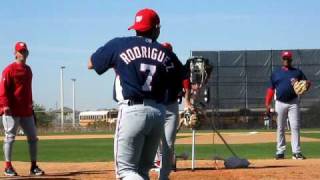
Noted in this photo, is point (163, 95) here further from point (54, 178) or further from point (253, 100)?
point (253, 100)

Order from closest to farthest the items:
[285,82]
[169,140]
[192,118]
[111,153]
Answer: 1. [169,140]
2. [192,118]
3. [285,82]
4. [111,153]

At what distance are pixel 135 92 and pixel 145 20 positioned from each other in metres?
0.66

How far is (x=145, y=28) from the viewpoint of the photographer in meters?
5.60

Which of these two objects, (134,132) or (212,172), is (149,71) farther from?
(212,172)

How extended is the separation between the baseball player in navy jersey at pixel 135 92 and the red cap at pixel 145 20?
0.01 m

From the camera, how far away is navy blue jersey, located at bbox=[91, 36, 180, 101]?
213 inches

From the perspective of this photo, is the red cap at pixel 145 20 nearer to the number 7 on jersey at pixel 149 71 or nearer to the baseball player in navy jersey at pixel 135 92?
the baseball player in navy jersey at pixel 135 92

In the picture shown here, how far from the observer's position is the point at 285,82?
1265cm

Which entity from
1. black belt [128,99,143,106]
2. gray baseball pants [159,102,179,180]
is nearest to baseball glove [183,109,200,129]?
gray baseball pants [159,102,179,180]

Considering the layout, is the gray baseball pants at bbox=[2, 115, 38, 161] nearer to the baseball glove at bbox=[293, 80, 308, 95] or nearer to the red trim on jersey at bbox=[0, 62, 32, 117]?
the red trim on jersey at bbox=[0, 62, 32, 117]

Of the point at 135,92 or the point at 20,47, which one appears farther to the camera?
the point at 20,47

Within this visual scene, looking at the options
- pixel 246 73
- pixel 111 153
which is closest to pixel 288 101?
pixel 111 153

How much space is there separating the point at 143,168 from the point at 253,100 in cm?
4841

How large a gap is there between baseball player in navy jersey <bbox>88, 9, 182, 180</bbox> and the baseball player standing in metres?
4.62
